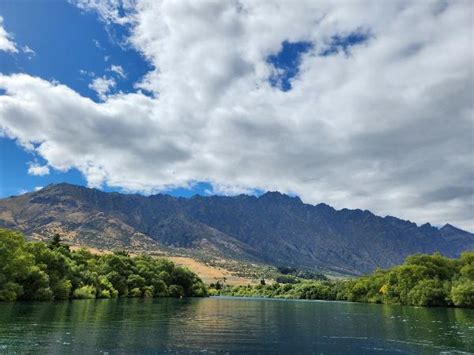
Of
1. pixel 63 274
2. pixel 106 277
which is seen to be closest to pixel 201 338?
pixel 63 274

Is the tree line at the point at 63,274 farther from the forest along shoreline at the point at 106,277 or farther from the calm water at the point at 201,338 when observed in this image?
the calm water at the point at 201,338

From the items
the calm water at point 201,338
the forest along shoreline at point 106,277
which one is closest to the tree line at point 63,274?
the forest along shoreline at point 106,277

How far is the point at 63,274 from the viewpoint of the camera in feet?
431

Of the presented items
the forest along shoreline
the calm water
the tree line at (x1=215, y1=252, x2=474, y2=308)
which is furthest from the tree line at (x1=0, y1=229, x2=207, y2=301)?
the tree line at (x1=215, y1=252, x2=474, y2=308)

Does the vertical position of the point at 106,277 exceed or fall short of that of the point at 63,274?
it exceeds it

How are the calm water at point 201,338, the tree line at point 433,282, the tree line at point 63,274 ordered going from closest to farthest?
the calm water at point 201,338, the tree line at point 63,274, the tree line at point 433,282

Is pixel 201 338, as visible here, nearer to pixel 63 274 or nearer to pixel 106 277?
pixel 63 274

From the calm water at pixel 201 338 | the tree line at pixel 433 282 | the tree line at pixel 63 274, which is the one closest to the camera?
the calm water at pixel 201 338

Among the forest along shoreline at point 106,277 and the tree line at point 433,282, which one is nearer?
the forest along shoreline at point 106,277

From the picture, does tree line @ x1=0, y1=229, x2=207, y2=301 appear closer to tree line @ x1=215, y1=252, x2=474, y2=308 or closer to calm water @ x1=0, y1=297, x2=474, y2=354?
calm water @ x1=0, y1=297, x2=474, y2=354

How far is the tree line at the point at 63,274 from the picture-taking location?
104 m

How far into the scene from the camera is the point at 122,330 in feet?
189

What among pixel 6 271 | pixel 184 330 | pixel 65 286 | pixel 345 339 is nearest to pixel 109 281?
pixel 65 286

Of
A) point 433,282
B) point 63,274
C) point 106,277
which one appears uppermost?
point 433,282
